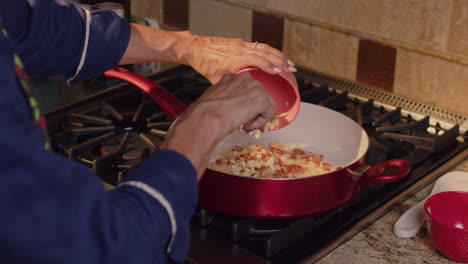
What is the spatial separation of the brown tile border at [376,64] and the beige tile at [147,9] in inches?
29.2

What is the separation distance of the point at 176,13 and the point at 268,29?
375 millimetres

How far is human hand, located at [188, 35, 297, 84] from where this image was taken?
1.11m

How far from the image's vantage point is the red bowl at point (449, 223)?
0.98 meters

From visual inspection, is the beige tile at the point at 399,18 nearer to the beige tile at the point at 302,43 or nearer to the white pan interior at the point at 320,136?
the beige tile at the point at 302,43

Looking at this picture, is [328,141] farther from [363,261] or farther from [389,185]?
[363,261]

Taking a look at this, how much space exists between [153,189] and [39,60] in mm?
518

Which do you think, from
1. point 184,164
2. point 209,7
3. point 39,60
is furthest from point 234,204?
point 209,7

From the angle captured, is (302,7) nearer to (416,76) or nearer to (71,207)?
(416,76)

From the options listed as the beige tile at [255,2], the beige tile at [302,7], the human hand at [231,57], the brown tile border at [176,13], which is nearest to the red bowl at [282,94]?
the human hand at [231,57]

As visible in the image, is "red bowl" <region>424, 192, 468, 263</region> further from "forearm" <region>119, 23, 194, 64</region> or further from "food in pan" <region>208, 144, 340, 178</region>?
"forearm" <region>119, 23, 194, 64</region>

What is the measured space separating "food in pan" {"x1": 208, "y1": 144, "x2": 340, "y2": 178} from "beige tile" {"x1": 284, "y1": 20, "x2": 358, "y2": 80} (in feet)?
1.40

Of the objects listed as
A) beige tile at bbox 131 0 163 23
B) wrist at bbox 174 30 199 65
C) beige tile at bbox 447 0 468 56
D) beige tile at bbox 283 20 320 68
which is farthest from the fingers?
beige tile at bbox 131 0 163 23

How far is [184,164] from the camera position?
0.79 metres

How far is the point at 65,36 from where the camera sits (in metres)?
1.16
